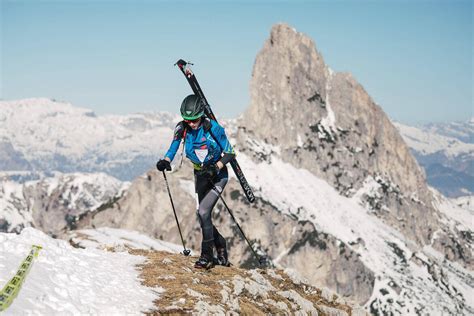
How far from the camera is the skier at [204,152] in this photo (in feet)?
60.5

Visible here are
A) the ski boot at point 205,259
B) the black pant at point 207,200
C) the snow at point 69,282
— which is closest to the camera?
the snow at point 69,282

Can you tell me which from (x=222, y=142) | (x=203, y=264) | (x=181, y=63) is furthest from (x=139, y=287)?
(x=181, y=63)

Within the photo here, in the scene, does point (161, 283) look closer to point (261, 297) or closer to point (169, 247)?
point (261, 297)

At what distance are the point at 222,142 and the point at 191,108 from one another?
1.84 m

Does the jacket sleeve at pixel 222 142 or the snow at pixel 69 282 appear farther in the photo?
the jacket sleeve at pixel 222 142

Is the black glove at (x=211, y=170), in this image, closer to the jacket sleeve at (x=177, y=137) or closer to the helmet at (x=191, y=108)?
the jacket sleeve at (x=177, y=137)

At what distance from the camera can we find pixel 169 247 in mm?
194250

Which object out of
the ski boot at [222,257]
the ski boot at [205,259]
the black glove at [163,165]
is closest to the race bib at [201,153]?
the black glove at [163,165]

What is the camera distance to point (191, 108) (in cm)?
1819

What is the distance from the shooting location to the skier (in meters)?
18.4

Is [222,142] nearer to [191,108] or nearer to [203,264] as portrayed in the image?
[191,108]

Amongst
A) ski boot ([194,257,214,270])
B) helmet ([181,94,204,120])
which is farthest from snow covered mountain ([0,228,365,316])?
helmet ([181,94,204,120])

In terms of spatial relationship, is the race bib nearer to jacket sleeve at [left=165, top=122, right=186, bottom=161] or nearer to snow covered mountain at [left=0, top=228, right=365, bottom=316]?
jacket sleeve at [left=165, top=122, right=186, bottom=161]

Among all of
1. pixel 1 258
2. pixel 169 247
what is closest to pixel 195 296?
pixel 1 258
